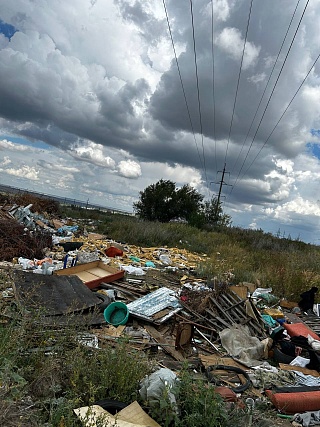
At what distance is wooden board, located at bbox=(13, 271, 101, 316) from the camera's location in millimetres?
5250

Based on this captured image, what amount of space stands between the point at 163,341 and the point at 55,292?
2.02 meters

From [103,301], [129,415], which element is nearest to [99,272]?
[103,301]

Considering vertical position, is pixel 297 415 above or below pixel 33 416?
below

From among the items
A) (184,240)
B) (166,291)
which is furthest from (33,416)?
(184,240)

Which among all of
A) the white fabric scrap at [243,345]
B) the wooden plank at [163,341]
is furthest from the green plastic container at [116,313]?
the white fabric scrap at [243,345]

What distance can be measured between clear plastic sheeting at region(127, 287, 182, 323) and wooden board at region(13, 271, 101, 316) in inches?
29.7

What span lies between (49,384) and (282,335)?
426 centimetres

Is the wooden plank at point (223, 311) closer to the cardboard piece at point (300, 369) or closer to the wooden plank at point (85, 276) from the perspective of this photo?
the cardboard piece at point (300, 369)

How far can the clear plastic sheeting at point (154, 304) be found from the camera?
20.1ft

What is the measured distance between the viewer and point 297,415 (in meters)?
3.69

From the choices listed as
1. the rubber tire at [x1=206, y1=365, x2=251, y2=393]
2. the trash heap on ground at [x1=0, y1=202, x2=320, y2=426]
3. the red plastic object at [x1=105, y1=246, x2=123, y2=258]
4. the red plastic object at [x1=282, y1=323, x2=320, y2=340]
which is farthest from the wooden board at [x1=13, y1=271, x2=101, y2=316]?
the red plastic object at [x1=105, y1=246, x2=123, y2=258]

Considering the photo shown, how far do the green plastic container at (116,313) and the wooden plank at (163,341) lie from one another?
424mm

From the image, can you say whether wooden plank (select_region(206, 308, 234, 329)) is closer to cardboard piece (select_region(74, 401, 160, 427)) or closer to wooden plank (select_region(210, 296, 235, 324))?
wooden plank (select_region(210, 296, 235, 324))

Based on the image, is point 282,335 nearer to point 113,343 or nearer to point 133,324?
point 133,324
